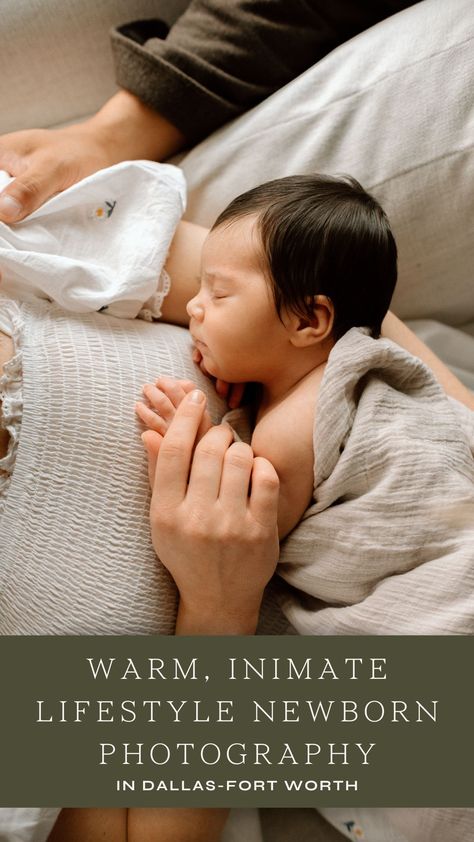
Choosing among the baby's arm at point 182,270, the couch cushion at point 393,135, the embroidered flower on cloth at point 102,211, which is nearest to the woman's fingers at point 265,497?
the baby's arm at point 182,270

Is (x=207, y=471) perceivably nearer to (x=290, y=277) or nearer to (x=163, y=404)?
(x=163, y=404)

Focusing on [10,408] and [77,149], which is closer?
[10,408]

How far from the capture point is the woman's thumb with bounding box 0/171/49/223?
89cm

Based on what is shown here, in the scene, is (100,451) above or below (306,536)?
Result: above

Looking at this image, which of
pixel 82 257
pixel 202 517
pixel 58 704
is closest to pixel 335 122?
pixel 82 257

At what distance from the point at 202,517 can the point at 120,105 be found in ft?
2.48

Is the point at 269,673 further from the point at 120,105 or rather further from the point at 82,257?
the point at 120,105

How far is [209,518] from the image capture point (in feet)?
2.54

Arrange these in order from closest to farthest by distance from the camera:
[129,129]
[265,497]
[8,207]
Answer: [265,497] → [8,207] → [129,129]

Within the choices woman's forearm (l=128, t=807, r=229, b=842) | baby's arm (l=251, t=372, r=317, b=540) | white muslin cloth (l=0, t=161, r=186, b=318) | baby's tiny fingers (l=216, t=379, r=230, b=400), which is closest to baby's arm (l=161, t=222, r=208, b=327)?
white muslin cloth (l=0, t=161, r=186, b=318)

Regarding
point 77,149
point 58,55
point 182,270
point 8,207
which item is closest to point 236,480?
point 182,270

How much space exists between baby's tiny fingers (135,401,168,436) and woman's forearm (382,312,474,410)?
0.39m

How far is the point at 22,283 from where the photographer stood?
34.5 inches

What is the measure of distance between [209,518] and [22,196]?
1.62ft
